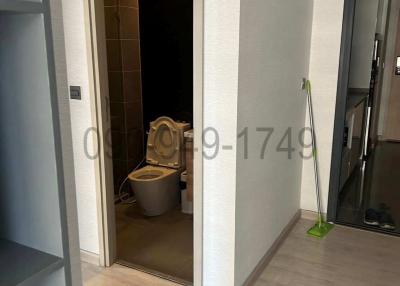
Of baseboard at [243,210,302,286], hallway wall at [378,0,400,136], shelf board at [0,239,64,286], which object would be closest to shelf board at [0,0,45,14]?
shelf board at [0,239,64,286]

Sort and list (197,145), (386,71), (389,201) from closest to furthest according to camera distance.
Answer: (197,145), (389,201), (386,71)

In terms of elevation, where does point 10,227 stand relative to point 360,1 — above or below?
below

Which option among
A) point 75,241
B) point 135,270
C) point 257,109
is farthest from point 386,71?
point 75,241

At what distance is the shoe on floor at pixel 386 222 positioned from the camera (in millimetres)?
3162

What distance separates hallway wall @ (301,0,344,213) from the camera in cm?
302

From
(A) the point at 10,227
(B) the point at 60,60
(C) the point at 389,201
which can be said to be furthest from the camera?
(C) the point at 389,201

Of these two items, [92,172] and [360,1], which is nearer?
[92,172]

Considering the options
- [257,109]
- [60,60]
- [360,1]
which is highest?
[360,1]

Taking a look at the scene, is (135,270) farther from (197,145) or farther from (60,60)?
(60,60)

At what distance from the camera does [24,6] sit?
72 cm

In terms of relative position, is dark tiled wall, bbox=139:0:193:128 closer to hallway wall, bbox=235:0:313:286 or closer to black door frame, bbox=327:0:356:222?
hallway wall, bbox=235:0:313:286

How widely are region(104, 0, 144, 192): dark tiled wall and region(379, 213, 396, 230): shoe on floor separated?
2384mm

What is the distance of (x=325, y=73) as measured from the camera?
3113 millimetres

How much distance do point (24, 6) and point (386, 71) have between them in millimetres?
6231
